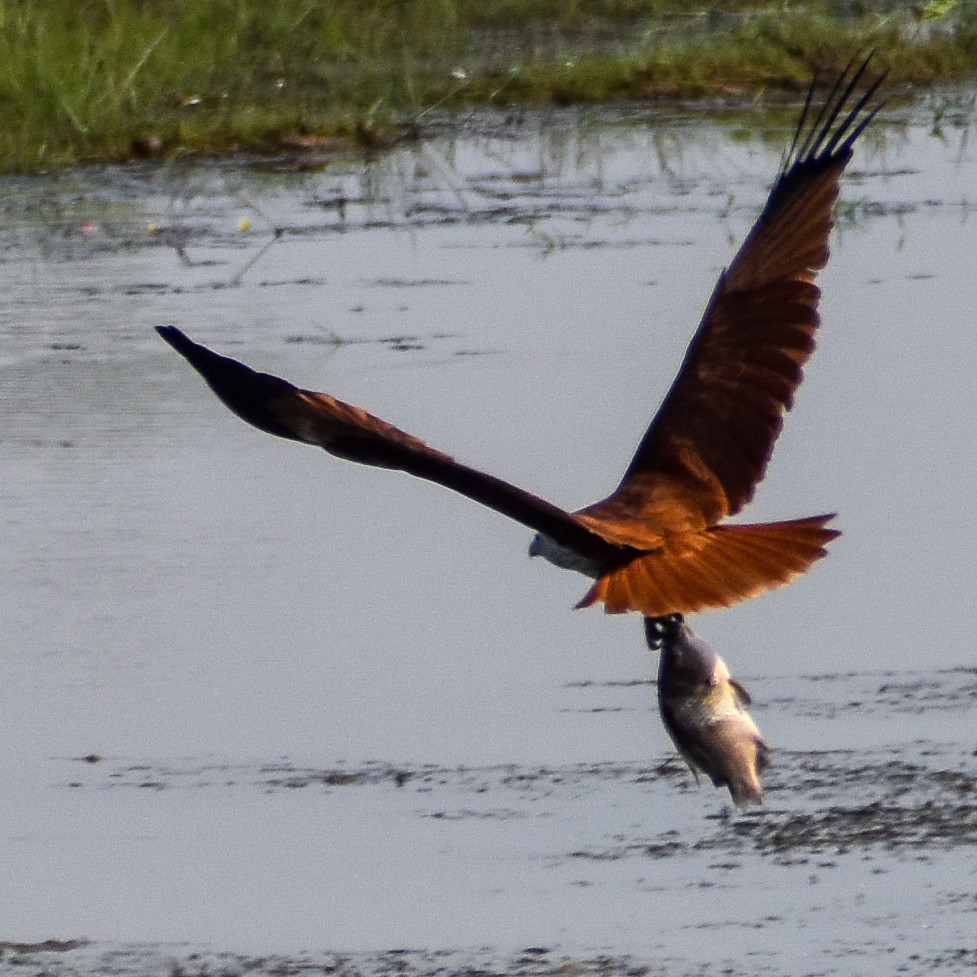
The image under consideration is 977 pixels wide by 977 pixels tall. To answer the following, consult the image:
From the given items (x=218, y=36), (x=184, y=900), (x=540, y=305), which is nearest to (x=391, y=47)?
(x=218, y=36)

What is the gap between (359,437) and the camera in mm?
3961

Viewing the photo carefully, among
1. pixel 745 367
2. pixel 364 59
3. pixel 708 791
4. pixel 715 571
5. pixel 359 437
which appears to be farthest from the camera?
pixel 364 59

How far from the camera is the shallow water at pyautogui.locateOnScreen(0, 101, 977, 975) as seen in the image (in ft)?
14.2

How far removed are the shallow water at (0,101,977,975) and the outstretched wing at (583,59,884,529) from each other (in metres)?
0.49

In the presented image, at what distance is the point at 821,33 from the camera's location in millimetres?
12242

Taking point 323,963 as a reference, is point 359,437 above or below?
above

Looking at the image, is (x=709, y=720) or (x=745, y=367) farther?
(x=745, y=367)

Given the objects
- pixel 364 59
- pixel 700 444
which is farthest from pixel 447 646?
pixel 364 59

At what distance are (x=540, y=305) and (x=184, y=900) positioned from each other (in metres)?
4.13

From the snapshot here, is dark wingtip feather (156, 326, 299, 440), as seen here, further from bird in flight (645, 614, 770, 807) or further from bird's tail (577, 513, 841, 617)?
bird in flight (645, 614, 770, 807)

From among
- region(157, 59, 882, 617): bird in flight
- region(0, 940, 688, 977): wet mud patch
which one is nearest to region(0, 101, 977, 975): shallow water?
region(0, 940, 688, 977): wet mud patch

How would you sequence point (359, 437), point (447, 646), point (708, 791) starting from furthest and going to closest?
point (447, 646) → point (708, 791) → point (359, 437)

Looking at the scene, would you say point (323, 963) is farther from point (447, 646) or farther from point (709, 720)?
point (447, 646)

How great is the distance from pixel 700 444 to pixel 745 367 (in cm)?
21
